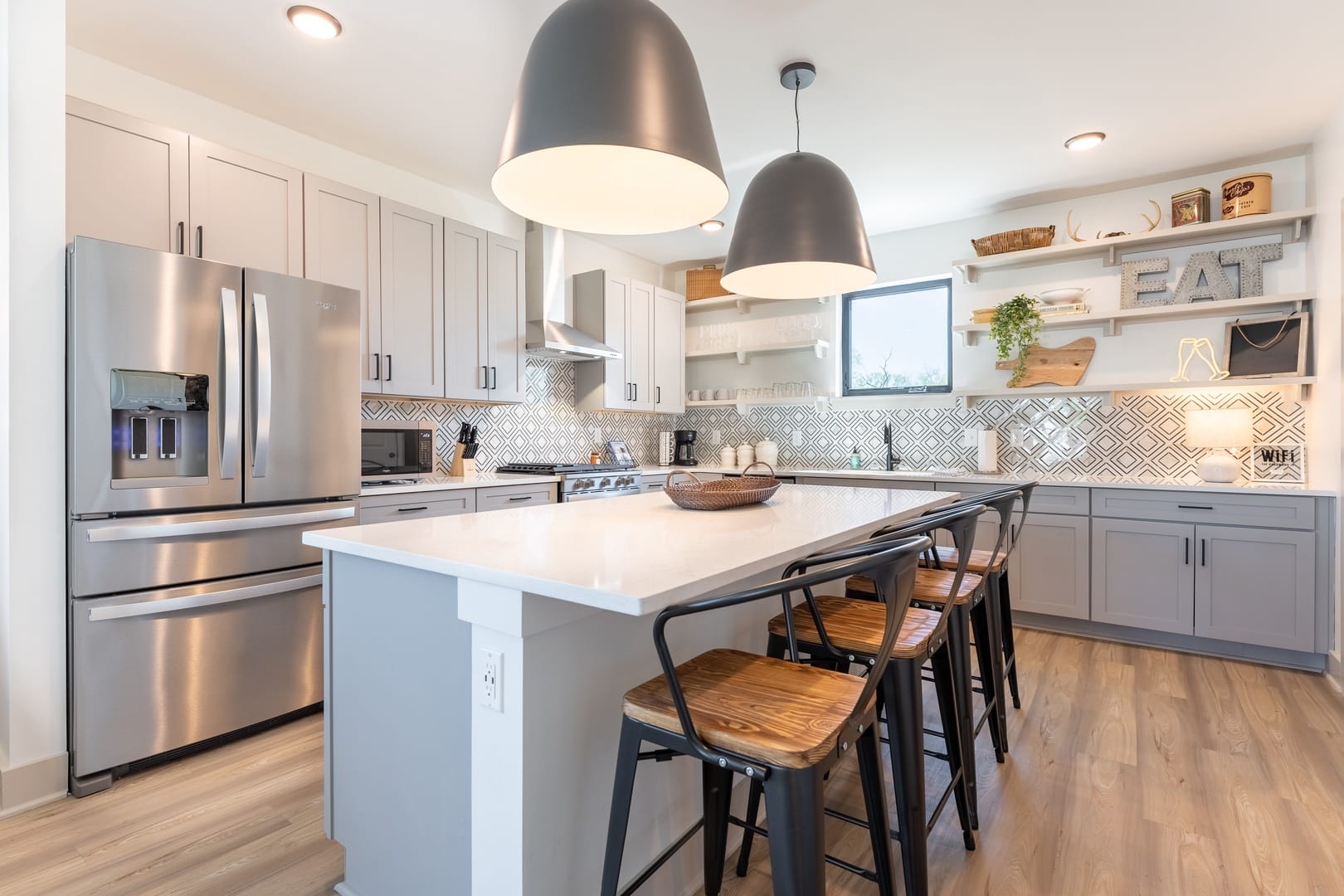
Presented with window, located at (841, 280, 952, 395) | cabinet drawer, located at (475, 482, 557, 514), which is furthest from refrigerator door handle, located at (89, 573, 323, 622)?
window, located at (841, 280, 952, 395)

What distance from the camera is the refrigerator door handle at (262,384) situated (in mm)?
2479

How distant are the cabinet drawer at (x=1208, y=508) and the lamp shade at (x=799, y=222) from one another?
7.57ft

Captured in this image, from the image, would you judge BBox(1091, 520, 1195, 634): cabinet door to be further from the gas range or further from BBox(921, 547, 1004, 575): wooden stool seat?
the gas range

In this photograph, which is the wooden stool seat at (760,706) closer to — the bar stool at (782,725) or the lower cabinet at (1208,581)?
the bar stool at (782,725)

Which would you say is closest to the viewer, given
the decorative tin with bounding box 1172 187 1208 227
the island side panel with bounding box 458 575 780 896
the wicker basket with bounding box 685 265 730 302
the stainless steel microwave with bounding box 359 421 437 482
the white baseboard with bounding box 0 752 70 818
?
the island side panel with bounding box 458 575 780 896

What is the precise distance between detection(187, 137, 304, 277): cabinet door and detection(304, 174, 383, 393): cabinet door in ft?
0.18

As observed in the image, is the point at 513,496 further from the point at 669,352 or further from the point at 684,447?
the point at 684,447

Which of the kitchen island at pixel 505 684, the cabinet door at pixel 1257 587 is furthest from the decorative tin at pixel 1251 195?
the kitchen island at pixel 505 684

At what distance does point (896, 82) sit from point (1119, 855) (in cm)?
294

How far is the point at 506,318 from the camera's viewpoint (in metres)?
4.07

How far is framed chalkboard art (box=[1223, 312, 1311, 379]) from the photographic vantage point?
341 centimetres

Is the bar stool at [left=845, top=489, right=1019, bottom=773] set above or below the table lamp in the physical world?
below

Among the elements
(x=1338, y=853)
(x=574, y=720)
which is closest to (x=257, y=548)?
(x=574, y=720)

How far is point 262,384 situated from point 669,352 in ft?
11.0
